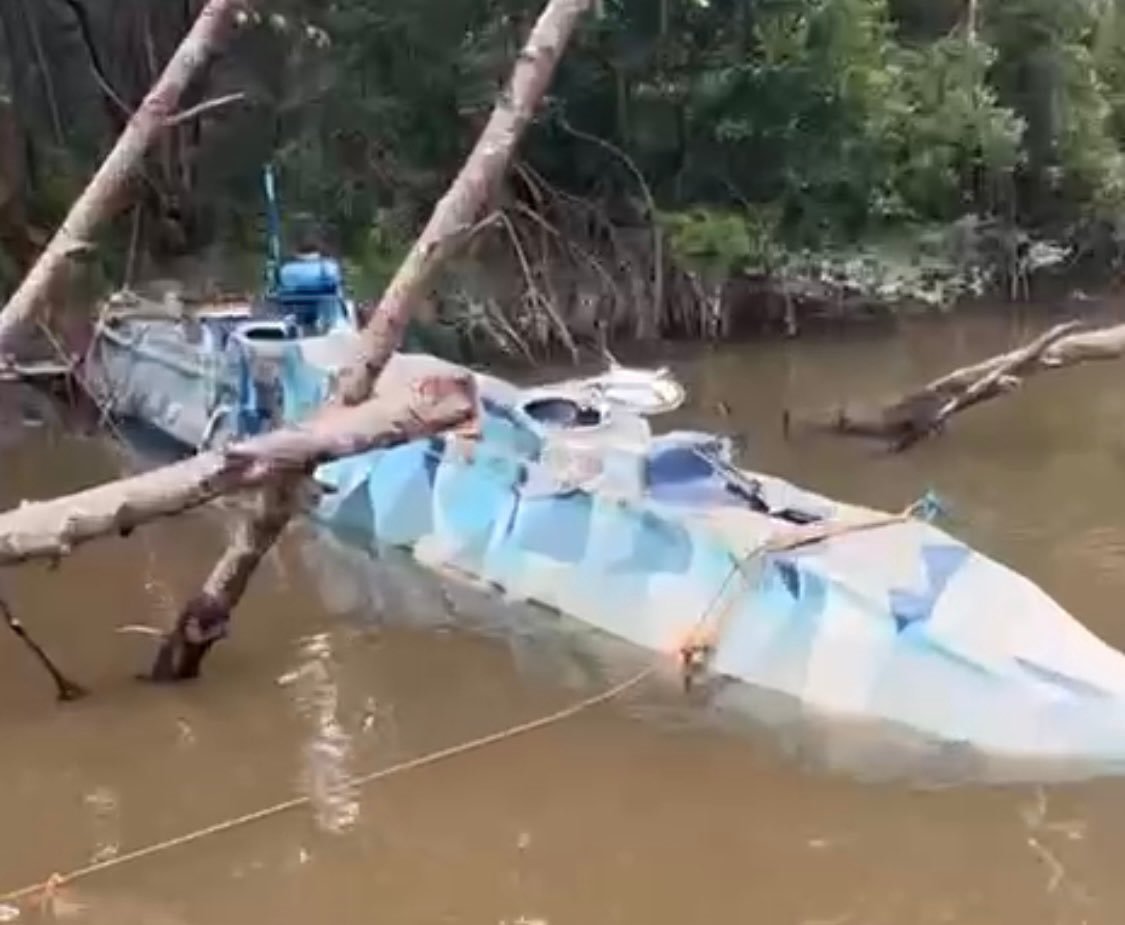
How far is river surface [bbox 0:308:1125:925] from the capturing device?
679cm

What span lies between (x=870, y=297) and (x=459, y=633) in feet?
33.3

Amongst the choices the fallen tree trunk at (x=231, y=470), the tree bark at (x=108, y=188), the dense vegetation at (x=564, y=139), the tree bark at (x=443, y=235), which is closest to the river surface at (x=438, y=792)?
the tree bark at (x=443, y=235)

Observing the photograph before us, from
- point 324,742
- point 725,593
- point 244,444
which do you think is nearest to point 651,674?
point 725,593

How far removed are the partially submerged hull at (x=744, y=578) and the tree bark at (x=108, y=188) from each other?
205 centimetres

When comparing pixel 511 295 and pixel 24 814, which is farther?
pixel 511 295

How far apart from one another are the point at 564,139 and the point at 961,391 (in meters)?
6.13

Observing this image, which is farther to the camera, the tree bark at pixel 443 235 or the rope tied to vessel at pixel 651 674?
the tree bark at pixel 443 235

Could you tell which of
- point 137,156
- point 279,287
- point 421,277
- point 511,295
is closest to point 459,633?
point 421,277

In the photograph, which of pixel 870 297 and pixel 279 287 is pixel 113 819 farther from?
pixel 870 297

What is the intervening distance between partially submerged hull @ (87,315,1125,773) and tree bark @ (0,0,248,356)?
205cm

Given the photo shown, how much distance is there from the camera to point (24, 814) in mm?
7543

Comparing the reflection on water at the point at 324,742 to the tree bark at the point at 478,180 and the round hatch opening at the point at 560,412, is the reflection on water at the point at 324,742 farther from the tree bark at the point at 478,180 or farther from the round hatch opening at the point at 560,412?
the round hatch opening at the point at 560,412

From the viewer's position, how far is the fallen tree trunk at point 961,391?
11812mm

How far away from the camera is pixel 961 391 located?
1298 centimetres
